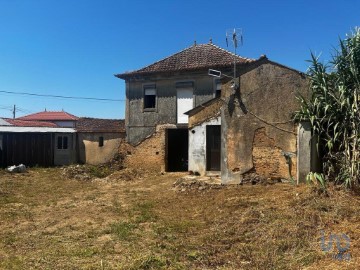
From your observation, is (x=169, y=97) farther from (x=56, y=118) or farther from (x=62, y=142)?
(x=56, y=118)

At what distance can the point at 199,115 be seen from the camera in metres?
14.5

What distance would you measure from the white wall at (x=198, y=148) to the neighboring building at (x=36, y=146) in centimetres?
890

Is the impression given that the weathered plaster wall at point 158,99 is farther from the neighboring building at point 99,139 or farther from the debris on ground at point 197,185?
the debris on ground at point 197,185

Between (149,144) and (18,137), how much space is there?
7883mm

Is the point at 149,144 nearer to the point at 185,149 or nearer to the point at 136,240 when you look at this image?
the point at 185,149

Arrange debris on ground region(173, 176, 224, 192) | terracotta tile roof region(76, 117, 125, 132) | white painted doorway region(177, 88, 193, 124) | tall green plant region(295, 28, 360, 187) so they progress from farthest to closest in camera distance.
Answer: terracotta tile roof region(76, 117, 125, 132) < white painted doorway region(177, 88, 193, 124) < debris on ground region(173, 176, 224, 192) < tall green plant region(295, 28, 360, 187)

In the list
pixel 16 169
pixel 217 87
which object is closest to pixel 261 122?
pixel 217 87

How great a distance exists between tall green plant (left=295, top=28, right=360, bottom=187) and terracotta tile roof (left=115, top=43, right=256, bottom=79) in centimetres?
761

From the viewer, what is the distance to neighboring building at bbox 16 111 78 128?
A: 45100 mm

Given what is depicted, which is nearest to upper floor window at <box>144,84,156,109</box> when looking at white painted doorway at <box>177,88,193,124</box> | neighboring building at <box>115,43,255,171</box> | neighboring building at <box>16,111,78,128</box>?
neighboring building at <box>115,43,255,171</box>

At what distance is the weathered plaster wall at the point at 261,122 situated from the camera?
1075 centimetres

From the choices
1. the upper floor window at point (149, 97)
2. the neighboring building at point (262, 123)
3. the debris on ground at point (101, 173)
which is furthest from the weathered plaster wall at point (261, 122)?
the upper floor window at point (149, 97)

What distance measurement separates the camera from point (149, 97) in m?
18.7

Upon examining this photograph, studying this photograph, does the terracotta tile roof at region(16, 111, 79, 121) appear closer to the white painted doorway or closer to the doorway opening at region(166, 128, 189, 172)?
the doorway opening at region(166, 128, 189, 172)
